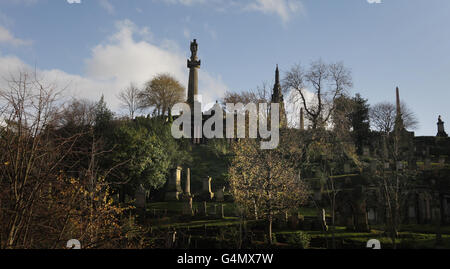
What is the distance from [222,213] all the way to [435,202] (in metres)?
12.4

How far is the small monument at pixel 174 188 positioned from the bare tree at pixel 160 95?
31.3 meters

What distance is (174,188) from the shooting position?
27.0 metres

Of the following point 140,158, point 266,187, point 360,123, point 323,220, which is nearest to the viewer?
point 323,220

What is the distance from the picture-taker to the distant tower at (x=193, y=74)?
2008 inches

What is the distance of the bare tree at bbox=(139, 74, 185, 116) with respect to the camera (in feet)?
190

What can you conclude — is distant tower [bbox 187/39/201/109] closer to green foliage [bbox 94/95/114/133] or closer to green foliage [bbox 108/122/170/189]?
green foliage [bbox 94/95/114/133]

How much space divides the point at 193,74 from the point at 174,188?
28323 mm

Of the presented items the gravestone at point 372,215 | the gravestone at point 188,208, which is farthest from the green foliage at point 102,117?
the gravestone at point 372,215

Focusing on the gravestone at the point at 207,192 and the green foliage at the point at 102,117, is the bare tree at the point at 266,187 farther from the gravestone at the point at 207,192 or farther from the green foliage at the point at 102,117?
the green foliage at the point at 102,117

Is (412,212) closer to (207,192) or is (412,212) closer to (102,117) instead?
(207,192)

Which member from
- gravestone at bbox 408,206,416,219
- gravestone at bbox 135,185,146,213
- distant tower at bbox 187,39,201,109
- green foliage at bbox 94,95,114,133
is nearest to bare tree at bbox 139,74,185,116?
distant tower at bbox 187,39,201,109

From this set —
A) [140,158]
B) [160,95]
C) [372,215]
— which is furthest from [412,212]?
[160,95]
